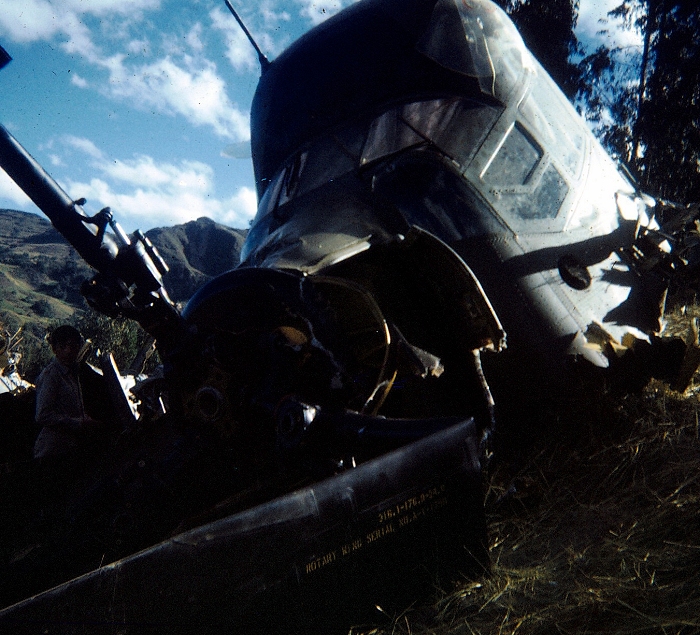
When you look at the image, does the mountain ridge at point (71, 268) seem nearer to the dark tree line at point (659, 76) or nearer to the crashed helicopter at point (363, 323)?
the dark tree line at point (659, 76)

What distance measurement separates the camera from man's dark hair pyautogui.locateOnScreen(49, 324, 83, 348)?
5078mm

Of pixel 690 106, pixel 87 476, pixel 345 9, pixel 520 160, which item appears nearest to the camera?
pixel 87 476

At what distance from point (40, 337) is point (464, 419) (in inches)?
2891

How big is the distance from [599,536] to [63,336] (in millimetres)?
4666

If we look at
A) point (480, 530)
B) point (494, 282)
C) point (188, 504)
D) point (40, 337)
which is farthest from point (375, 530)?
point (40, 337)

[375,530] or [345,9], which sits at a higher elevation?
[345,9]

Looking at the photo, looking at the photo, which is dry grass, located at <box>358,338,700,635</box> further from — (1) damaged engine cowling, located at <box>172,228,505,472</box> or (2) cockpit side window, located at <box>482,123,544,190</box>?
(2) cockpit side window, located at <box>482,123,544,190</box>

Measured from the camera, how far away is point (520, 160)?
15.4 ft

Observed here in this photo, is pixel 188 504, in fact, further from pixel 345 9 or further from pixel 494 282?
pixel 345 9

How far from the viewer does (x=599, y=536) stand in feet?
9.96

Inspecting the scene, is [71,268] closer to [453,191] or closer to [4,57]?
[4,57]

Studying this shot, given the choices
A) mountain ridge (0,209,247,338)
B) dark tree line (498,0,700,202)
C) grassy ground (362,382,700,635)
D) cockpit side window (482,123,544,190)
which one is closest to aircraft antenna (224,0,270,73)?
cockpit side window (482,123,544,190)

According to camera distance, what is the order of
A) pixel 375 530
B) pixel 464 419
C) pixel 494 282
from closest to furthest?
1. pixel 375 530
2. pixel 464 419
3. pixel 494 282

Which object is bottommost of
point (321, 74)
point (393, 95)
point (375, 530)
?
point (375, 530)
